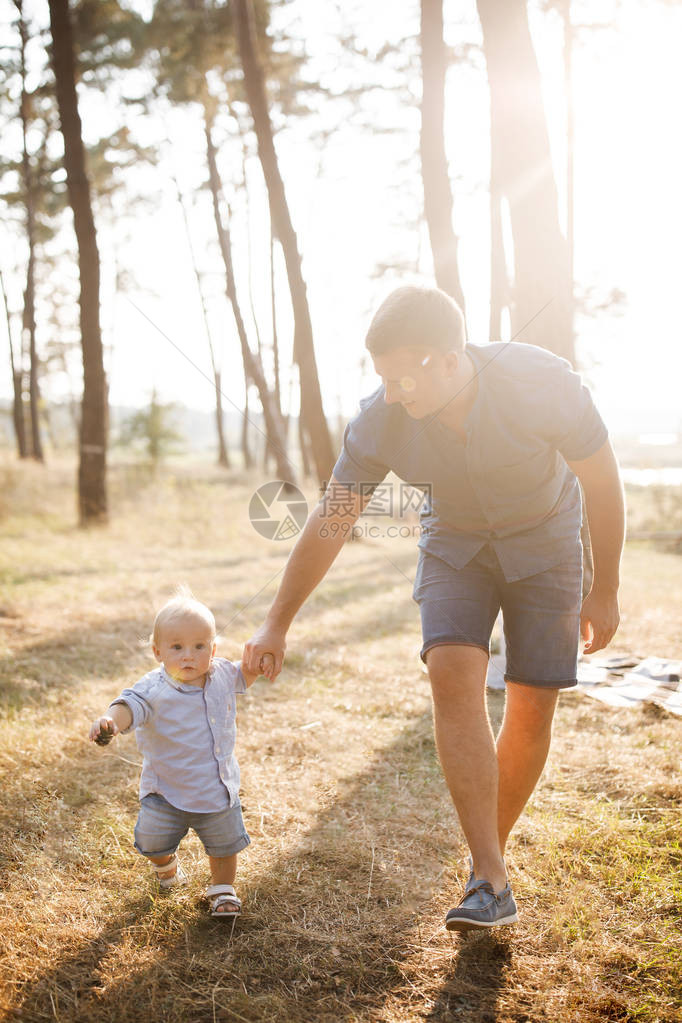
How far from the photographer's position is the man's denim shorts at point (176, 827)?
211 cm

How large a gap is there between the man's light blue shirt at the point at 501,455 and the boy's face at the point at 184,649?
0.61 meters

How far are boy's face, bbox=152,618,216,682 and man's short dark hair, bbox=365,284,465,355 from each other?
3.12 ft

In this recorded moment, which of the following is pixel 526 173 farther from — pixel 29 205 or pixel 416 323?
pixel 29 205

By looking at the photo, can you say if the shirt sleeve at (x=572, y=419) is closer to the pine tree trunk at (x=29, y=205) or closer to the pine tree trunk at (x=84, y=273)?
the pine tree trunk at (x=84, y=273)

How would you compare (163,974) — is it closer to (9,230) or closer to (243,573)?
(243,573)

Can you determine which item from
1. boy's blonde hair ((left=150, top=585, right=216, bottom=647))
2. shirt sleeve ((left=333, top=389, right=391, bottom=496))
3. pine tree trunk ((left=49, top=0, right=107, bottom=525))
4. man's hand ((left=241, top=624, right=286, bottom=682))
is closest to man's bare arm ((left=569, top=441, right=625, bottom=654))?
shirt sleeve ((left=333, top=389, right=391, bottom=496))

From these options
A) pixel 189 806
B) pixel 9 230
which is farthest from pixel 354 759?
pixel 9 230

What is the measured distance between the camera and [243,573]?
8008 mm

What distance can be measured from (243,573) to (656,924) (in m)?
6.31

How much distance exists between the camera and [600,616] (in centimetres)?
216

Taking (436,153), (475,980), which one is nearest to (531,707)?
(475,980)

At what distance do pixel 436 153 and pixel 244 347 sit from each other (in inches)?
304

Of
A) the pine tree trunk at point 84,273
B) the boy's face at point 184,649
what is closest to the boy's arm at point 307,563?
the boy's face at point 184,649

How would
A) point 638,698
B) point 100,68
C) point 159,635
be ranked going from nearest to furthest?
point 159,635 → point 638,698 → point 100,68
